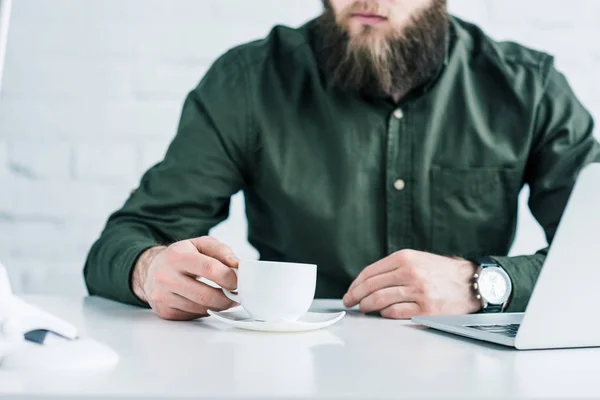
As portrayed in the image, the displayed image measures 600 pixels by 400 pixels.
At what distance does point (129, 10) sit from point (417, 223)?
3.08ft

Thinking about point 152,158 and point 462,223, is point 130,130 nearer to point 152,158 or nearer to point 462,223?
point 152,158

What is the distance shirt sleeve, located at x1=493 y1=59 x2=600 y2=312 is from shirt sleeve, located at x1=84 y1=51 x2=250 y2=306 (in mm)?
552

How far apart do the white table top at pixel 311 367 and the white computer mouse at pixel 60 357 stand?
0.01m

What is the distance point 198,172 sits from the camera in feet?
4.49

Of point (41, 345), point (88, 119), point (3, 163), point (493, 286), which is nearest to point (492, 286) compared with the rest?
point (493, 286)

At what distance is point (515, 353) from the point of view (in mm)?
667

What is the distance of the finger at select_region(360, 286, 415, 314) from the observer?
0.93 meters

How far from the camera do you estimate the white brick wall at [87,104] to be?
1827 mm

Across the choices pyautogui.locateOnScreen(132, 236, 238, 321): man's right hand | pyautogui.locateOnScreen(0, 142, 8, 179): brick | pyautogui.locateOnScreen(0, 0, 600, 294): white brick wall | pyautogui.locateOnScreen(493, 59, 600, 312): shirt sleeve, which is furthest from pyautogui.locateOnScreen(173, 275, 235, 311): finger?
pyautogui.locateOnScreen(0, 142, 8, 179): brick

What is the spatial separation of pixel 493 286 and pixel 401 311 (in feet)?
0.59

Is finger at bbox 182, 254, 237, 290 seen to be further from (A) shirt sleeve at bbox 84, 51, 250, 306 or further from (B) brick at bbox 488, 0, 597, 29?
(B) brick at bbox 488, 0, 597, 29

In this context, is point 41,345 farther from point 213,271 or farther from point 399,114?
point 399,114

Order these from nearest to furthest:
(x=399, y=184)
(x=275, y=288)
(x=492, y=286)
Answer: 1. (x=275, y=288)
2. (x=492, y=286)
3. (x=399, y=184)

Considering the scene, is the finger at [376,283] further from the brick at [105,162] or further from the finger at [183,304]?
the brick at [105,162]
